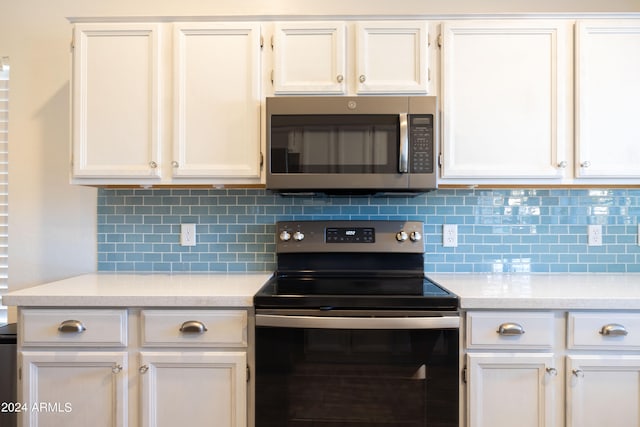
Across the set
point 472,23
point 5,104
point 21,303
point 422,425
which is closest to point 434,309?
point 422,425

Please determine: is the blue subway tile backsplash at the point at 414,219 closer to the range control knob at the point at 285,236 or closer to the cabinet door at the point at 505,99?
the range control knob at the point at 285,236

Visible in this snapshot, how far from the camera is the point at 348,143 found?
168 centimetres

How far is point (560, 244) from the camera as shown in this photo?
201 cm

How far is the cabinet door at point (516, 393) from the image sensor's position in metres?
1.41

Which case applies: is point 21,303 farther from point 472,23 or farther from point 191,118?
point 472,23

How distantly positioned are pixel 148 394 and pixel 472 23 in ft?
6.81

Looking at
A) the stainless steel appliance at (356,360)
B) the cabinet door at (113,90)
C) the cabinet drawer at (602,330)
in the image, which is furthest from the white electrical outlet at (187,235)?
the cabinet drawer at (602,330)

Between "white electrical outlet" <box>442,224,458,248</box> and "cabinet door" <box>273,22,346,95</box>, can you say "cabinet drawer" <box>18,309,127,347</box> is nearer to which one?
"cabinet door" <box>273,22,346,95</box>

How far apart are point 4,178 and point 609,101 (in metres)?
3.07

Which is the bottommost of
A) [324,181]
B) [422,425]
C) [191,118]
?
[422,425]

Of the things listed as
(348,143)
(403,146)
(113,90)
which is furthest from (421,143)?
(113,90)

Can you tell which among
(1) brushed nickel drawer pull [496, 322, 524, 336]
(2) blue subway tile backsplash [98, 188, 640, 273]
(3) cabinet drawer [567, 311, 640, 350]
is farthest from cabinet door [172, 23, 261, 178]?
(3) cabinet drawer [567, 311, 640, 350]

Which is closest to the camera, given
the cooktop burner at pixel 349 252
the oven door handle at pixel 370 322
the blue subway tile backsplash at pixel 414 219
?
the oven door handle at pixel 370 322

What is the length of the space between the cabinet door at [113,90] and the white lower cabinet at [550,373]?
160cm
